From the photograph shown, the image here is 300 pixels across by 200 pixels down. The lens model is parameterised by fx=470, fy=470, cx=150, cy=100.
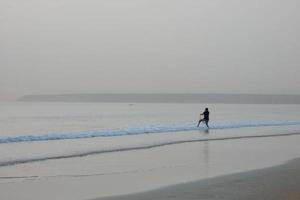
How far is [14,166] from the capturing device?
15500 mm

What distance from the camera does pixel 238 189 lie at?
37.0 ft

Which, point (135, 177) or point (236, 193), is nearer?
point (236, 193)

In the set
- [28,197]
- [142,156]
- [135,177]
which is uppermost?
[142,156]

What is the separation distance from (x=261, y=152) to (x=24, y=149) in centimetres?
1063

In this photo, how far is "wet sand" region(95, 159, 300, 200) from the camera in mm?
10312

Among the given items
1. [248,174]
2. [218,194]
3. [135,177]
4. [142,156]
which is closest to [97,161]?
[142,156]

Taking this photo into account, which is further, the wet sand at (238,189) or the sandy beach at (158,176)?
the sandy beach at (158,176)

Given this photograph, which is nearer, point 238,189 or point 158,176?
point 238,189

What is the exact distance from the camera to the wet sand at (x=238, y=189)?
10.3 metres

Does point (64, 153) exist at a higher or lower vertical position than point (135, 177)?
higher

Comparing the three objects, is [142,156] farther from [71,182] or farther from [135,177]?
[71,182]

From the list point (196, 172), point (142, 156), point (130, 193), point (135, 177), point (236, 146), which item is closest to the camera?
point (130, 193)

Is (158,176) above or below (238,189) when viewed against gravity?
→ above

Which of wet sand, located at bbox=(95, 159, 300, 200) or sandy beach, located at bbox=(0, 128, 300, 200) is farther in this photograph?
sandy beach, located at bbox=(0, 128, 300, 200)
